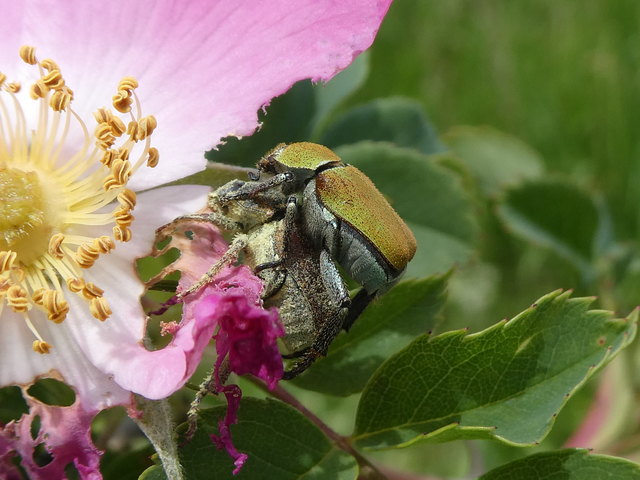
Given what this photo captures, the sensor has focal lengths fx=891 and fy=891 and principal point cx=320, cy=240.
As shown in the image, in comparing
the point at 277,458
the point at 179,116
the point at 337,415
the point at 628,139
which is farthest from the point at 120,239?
the point at 628,139

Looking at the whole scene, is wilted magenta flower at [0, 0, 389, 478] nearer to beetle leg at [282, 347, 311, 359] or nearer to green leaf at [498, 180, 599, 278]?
beetle leg at [282, 347, 311, 359]

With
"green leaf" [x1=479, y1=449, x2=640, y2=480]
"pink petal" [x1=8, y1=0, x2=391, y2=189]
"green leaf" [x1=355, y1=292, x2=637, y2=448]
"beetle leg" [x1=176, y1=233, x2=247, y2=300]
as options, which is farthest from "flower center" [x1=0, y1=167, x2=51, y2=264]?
"green leaf" [x1=479, y1=449, x2=640, y2=480]

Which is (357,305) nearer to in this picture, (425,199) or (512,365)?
(512,365)

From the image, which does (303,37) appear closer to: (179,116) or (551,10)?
(179,116)

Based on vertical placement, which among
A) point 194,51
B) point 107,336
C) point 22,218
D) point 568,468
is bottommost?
point 568,468

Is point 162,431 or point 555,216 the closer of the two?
point 162,431

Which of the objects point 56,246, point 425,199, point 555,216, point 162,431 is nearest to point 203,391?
point 162,431

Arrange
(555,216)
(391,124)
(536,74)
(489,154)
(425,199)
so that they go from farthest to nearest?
(536,74) < (489,154) < (555,216) < (391,124) < (425,199)
